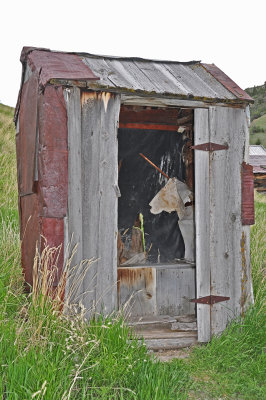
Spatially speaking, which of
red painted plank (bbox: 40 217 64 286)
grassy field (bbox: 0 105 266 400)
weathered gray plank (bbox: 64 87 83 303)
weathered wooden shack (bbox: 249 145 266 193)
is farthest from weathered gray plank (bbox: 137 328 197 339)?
weathered wooden shack (bbox: 249 145 266 193)

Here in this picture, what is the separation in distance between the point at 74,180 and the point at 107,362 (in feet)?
5.97

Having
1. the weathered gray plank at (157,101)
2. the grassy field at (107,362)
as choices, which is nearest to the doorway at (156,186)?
the weathered gray plank at (157,101)

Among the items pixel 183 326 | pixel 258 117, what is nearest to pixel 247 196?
pixel 183 326

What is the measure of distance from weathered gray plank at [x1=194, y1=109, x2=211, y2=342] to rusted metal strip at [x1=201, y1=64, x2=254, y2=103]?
1.72ft

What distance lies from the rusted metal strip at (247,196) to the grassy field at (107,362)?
98 centimetres

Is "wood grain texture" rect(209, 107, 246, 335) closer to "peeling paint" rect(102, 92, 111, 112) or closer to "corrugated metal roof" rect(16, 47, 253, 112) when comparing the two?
"corrugated metal roof" rect(16, 47, 253, 112)

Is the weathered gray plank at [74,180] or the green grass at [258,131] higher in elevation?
the green grass at [258,131]

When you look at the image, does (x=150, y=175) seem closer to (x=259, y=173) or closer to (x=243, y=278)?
(x=243, y=278)

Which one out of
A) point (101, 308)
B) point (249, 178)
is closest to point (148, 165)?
point (249, 178)

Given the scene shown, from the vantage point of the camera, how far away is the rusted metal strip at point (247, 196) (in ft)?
17.4

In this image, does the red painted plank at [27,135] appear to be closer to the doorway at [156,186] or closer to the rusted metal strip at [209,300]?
the doorway at [156,186]

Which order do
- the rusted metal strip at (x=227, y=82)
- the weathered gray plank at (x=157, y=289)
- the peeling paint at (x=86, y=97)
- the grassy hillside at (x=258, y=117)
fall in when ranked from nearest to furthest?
the peeling paint at (x=86, y=97) → the rusted metal strip at (x=227, y=82) → the weathered gray plank at (x=157, y=289) → the grassy hillside at (x=258, y=117)

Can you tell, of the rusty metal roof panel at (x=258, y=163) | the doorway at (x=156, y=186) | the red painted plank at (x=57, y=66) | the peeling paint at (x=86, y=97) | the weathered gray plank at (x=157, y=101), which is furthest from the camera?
the rusty metal roof panel at (x=258, y=163)

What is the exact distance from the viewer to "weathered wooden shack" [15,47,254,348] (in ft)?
14.9
